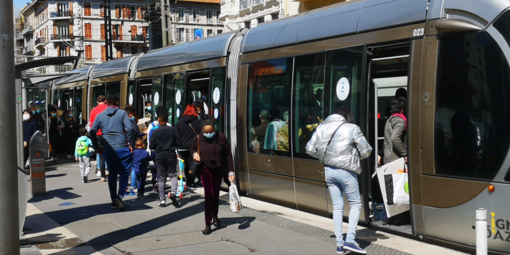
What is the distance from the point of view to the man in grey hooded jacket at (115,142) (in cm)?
990

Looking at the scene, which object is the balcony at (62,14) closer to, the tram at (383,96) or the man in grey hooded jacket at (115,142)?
the tram at (383,96)

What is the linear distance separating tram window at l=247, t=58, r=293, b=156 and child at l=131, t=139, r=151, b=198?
233 centimetres

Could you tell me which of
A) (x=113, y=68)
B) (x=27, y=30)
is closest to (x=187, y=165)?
(x=113, y=68)

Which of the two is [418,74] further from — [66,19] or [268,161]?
[66,19]

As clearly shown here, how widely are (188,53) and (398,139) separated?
656 centimetres

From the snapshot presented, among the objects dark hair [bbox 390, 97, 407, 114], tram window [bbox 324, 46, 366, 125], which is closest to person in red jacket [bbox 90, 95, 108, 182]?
tram window [bbox 324, 46, 366, 125]

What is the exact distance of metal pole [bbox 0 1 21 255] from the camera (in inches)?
226

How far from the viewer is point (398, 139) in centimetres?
756

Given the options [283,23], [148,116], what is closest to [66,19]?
[148,116]

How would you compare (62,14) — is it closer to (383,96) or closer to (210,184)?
(383,96)

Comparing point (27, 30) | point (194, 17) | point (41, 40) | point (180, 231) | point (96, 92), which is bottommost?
point (180, 231)

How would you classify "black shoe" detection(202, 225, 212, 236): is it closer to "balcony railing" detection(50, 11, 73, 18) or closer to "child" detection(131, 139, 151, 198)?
"child" detection(131, 139, 151, 198)

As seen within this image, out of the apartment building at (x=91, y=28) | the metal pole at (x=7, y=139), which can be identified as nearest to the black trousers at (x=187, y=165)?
the metal pole at (x=7, y=139)

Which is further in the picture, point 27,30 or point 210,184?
point 27,30
